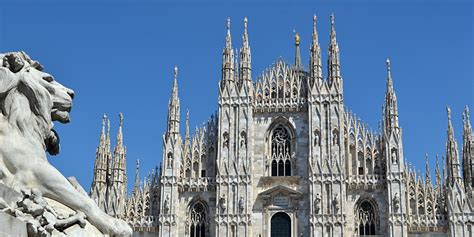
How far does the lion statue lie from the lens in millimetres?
5324

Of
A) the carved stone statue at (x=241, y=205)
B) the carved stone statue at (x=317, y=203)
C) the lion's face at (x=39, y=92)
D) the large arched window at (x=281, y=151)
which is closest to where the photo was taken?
the lion's face at (x=39, y=92)

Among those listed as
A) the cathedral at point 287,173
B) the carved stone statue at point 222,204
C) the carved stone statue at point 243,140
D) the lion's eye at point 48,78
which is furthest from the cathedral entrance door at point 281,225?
the lion's eye at point 48,78

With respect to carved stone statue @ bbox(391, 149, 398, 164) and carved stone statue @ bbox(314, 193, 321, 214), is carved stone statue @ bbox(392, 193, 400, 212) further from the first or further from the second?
carved stone statue @ bbox(314, 193, 321, 214)

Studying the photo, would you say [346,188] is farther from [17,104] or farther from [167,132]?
[17,104]

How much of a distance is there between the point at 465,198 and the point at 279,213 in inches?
329

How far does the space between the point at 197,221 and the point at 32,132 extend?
28.6 m

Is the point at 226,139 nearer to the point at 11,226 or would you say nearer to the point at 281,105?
the point at 281,105

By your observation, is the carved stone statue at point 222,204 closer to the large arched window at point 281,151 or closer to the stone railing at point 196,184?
the stone railing at point 196,184

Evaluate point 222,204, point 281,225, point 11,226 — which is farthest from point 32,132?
point 281,225

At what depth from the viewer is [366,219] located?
32.8 metres

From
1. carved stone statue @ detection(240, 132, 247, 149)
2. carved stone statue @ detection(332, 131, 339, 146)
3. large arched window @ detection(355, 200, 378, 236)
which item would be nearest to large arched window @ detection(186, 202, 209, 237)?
carved stone statue @ detection(240, 132, 247, 149)

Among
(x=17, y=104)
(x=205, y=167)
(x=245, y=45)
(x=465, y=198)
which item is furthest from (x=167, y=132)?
(x=17, y=104)

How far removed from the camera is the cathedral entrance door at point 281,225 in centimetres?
3319

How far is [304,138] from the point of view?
34.5m
